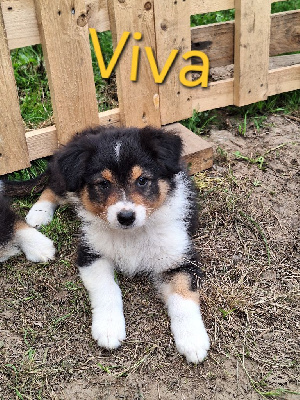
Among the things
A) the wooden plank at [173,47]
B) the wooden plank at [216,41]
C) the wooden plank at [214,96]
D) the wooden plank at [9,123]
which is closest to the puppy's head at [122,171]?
the wooden plank at [9,123]

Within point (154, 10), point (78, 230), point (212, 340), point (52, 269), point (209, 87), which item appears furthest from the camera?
point (209, 87)

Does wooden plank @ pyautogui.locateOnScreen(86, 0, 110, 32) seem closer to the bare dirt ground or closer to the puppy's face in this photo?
the bare dirt ground

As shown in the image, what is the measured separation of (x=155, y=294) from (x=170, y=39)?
89.5 inches

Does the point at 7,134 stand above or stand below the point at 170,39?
below

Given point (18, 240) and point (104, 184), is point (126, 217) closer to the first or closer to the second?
point (104, 184)

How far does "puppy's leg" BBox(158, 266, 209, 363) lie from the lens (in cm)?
274

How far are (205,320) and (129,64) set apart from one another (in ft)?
7.40

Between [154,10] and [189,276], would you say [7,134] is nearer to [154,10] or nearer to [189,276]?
[154,10]

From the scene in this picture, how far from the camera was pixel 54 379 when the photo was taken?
8.73ft

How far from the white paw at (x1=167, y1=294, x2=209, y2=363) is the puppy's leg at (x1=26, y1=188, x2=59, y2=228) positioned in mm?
1371

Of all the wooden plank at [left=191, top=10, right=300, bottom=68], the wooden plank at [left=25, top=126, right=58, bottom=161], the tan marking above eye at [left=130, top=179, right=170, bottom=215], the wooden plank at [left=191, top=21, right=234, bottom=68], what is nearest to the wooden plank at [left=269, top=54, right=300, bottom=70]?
the wooden plank at [left=191, top=10, right=300, bottom=68]

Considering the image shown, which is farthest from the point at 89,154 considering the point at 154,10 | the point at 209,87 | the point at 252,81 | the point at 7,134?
the point at 252,81

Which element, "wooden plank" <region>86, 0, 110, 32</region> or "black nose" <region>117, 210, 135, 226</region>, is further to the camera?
"wooden plank" <region>86, 0, 110, 32</region>

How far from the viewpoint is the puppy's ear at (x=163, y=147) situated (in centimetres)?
304
